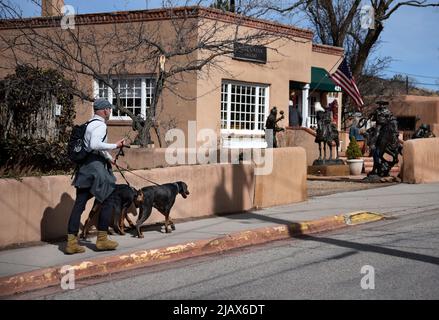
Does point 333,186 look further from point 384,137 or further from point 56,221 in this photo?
point 56,221

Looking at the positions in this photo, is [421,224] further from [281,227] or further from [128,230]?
[128,230]

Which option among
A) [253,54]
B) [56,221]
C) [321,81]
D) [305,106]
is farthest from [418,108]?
[56,221]

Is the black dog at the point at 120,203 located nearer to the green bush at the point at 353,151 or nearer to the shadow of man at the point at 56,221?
the shadow of man at the point at 56,221


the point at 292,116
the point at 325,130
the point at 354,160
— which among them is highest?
the point at 292,116

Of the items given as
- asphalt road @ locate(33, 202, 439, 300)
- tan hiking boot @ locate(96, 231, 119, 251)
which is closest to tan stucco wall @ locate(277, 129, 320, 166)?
asphalt road @ locate(33, 202, 439, 300)

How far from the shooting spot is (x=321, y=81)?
26.8 meters

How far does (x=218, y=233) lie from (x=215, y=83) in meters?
11.6

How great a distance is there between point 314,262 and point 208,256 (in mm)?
1537

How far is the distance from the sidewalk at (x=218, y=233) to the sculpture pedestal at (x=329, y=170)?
5.32 m

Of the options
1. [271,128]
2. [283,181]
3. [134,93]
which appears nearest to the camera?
[283,181]

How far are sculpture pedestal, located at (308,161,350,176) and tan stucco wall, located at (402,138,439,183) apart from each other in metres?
2.98

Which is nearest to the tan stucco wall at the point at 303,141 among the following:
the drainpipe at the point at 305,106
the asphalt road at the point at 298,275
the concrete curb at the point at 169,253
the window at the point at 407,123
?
the drainpipe at the point at 305,106

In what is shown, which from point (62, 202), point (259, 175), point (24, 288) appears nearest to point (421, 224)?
point (259, 175)
